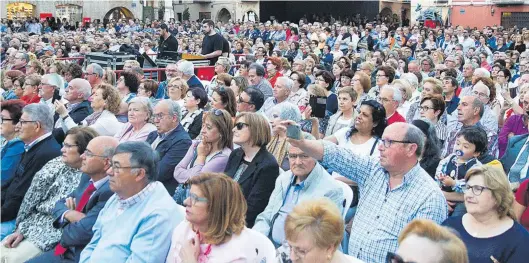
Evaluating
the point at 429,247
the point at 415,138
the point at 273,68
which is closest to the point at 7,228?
the point at 415,138

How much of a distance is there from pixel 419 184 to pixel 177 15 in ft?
125

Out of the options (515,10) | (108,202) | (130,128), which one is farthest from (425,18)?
(108,202)

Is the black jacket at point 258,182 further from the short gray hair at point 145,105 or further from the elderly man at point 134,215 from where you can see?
the short gray hair at point 145,105

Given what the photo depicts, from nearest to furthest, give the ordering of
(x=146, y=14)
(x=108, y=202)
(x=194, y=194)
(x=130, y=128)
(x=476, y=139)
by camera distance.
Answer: (x=194, y=194)
(x=108, y=202)
(x=476, y=139)
(x=130, y=128)
(x=146, y=14)

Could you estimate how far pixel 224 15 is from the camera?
40031mm

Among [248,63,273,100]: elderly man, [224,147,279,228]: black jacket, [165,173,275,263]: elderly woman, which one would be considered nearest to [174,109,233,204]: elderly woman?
[224,147,279,228]: black jacket

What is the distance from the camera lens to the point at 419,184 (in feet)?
12.3

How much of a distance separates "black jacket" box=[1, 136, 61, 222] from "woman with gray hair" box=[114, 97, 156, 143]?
0.86 meters

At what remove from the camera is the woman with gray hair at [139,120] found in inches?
238

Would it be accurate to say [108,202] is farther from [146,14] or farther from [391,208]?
[146,14]

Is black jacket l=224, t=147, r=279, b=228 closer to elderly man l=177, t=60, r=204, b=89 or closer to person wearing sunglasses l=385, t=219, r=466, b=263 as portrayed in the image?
person wearing sunglasses l=385, t=219, r=466, b=263

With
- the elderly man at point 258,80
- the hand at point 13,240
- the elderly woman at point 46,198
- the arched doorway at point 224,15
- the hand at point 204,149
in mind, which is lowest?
the hand at point 13,240

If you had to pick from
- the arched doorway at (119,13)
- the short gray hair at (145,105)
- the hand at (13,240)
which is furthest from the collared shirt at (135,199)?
the arched doorway at (119,13)

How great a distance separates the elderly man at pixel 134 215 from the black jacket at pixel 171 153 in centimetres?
138
